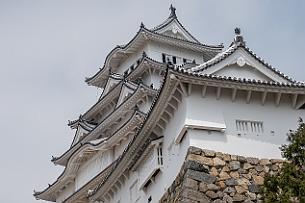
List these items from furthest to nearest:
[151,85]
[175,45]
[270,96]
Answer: [175,45] → [151,85] → [270,96]

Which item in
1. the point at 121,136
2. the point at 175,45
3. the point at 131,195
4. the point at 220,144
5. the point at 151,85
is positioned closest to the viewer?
the point at 220,144

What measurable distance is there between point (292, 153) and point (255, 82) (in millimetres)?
4409

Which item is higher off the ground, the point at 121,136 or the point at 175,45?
the point at 175,45

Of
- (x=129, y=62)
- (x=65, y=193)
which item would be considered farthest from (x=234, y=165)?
(x=65, y=193)

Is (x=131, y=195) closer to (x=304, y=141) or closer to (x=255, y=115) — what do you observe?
(x=255, y=115)

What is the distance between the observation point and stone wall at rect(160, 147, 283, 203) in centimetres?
1460

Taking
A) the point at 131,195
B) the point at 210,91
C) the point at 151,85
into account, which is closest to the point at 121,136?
the point at 151,85

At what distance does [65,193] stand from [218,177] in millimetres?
17152

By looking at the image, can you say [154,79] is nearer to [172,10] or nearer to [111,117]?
[111,117]

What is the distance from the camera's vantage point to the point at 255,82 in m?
15.9

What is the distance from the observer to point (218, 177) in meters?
15.0

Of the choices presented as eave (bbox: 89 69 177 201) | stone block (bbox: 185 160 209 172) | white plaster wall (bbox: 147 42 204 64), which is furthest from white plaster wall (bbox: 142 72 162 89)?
stone block (bbox: 185 160 209 172)

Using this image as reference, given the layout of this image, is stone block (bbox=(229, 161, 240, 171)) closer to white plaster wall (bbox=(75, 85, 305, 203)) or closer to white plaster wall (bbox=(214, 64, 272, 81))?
white plaster wall (bbox=(75, 85, 305, 203))

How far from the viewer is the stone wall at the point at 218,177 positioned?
47.9 ft
